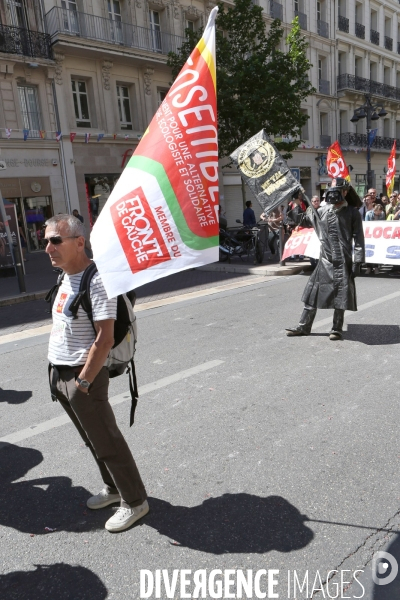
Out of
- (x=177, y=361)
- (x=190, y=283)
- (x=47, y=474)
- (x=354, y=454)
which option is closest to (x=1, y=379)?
(x=177, y=361)

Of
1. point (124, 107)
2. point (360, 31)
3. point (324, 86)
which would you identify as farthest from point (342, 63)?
point (124, 107)

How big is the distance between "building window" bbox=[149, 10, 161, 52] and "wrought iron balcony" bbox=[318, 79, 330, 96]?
44.3 feet

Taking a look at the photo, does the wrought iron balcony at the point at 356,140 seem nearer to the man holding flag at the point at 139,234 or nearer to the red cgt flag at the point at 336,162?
the red cgt flag at the point at 336,162

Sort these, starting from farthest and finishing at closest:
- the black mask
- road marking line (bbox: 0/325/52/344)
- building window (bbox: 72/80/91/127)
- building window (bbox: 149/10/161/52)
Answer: building window (bbox: 149/10/161/52)
building window (bbox: 72/80/91/127)
road marking line (bbox: 0/325/52/344)
the black mask

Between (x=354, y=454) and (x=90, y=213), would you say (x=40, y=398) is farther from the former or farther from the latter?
(x=90, y=213)

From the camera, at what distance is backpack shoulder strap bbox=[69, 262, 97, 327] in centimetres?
225

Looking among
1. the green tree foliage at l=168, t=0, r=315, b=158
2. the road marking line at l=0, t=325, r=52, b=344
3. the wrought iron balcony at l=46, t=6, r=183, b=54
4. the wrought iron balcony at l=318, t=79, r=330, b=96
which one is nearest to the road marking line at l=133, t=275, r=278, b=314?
the road marking line at l=0, t=325, r=52, b=344

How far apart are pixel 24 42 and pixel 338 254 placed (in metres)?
18.3

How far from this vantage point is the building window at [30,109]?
19.0 meters

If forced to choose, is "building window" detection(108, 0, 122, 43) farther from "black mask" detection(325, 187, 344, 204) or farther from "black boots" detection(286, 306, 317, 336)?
"black boots" detection(286, 306, 317, 336)

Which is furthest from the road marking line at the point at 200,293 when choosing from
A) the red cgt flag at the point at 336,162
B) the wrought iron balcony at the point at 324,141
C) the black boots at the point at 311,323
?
the wrought iron balcony at the point at 324,141

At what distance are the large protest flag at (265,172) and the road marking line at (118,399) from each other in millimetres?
1946

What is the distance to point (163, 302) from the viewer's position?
28.7ft

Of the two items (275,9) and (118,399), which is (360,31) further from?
(118,399)
